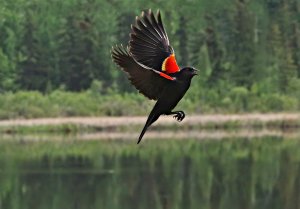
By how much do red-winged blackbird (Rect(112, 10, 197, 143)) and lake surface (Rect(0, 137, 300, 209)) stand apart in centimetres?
Answer: 2113

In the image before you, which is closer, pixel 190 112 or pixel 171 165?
pixel 171 165

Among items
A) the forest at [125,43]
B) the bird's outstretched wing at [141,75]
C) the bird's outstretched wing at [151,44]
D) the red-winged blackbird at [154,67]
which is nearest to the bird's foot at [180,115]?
the red-winged blackbird at [154,67]

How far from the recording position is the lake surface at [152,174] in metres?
29.0

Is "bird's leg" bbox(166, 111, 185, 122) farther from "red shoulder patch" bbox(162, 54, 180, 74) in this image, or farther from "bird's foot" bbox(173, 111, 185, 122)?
"red shoulder patch" bbox(162, 54, 180, 74)

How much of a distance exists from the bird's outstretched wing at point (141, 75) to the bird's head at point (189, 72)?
0.07 metres

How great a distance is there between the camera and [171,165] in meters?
37.7

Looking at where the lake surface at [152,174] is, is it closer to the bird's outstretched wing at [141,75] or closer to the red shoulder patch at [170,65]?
the red shoulder patch at [170,65]

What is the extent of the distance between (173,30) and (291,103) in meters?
18.0

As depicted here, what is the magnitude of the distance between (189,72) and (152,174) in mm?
29152

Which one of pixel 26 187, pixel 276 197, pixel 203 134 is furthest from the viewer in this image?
pixel 203 134

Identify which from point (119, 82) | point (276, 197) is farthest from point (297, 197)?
point (119, 82)

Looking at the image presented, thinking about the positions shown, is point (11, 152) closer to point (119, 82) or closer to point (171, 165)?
point (171, 165)

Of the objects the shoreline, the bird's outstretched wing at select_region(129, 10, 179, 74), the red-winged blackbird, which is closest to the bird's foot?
the red-winged blackbird

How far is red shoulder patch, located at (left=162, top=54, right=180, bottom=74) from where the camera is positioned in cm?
568
